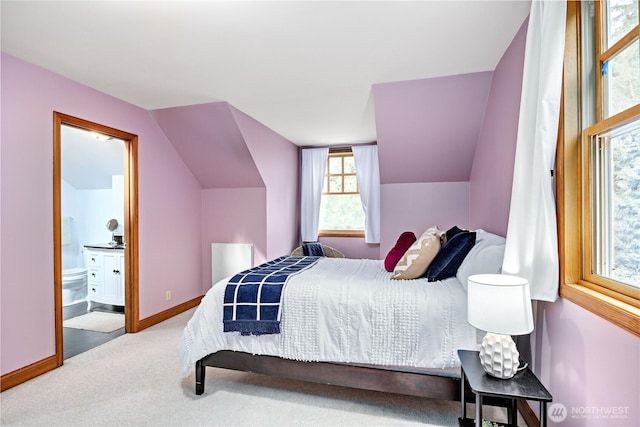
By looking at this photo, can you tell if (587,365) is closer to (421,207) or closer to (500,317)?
(500,317)

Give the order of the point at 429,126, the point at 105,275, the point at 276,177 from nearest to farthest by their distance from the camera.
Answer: the point at 429,126 < the point at 105,275 < the point at 276,177

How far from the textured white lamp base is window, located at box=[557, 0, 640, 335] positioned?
13.5 inches

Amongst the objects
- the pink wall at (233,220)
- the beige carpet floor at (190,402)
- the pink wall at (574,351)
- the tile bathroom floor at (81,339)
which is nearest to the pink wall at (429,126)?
the pink wall at (574,351)

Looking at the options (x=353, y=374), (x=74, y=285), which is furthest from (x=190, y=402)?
(x=74, y=285)

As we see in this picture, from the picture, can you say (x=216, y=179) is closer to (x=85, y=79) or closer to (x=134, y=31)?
(x=85, y=79)

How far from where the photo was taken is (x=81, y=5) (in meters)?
1.73

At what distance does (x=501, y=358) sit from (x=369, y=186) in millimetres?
3730

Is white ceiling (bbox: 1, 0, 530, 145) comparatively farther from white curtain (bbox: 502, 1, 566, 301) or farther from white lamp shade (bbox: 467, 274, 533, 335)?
white lamp shade (bbox: 467, 274, 533, 335)

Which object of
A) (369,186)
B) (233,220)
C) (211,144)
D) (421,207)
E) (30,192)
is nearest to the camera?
(30,192)

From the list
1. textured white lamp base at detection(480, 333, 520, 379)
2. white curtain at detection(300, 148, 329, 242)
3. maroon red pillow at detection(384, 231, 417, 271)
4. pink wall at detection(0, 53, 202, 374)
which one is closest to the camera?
textured white lamp base at detection(480, 333, 520, 379)

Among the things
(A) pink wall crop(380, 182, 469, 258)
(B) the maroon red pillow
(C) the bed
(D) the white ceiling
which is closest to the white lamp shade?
(C) the bed

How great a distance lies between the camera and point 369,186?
496 centimetres

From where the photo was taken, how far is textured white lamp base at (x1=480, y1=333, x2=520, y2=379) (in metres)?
1.39

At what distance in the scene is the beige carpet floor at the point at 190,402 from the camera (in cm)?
188
